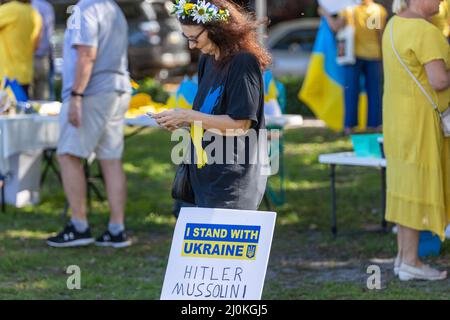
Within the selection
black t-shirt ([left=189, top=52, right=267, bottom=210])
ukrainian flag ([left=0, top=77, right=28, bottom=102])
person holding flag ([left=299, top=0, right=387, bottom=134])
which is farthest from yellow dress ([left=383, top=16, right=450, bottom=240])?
person holding flag ([left=299, top=0, right=387, bottom=134])

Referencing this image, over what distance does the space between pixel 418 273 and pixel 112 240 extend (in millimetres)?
2382

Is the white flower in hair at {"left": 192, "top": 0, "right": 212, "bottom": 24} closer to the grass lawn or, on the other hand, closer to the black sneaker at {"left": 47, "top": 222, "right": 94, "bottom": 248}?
the grass lawn

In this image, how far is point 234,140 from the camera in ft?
14.4

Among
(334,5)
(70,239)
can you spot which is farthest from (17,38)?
(334,5)

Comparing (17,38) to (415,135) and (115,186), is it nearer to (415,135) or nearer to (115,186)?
(115,186)

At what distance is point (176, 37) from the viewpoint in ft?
72.8

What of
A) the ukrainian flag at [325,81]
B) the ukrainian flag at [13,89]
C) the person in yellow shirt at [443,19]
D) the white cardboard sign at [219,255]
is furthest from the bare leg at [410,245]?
the ukrainian flag at [325,81]

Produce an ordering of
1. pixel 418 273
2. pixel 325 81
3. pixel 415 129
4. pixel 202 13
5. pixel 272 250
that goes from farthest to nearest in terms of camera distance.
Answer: pixel 325 81 → pixel 272 250 → pixel 418 273 → pixel 415 129 → pixel 202 13

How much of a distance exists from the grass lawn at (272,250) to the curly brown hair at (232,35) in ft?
6.49

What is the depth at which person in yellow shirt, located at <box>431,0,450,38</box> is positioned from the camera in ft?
21.2

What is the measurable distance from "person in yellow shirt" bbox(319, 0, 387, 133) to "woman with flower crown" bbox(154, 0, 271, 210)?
6174 millimetres

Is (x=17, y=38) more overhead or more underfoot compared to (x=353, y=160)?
more overhead

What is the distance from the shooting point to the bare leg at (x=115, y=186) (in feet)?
23.9

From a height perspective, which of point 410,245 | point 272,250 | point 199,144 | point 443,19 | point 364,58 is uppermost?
point 443,19
